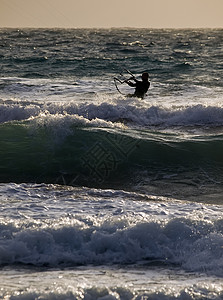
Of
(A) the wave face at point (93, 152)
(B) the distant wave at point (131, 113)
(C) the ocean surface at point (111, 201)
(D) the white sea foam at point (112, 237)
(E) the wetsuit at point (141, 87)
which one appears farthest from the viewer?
(E) the wetsuit at point (141, 87)

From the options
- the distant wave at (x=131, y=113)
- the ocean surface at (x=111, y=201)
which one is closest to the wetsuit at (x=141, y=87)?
the ocean surface at (x=111, y=201)

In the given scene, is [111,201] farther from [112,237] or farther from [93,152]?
[93,152]

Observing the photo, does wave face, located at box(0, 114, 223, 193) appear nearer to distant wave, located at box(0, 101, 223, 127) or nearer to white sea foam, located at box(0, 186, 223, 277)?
white sea foam, located at box(0, 186, 223, 277)

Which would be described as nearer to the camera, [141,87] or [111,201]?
[111,201]

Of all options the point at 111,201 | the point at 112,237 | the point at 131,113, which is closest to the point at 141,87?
the point at 131,113

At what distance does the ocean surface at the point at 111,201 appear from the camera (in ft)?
17.6

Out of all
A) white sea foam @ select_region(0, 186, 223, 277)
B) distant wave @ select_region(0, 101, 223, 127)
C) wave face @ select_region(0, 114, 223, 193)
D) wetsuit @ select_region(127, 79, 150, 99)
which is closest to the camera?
white sea foam @ select_region(0, 186, 223, 277)

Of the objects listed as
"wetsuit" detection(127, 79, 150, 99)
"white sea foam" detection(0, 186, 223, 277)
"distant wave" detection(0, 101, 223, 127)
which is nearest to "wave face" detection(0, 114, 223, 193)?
"white sea foam" detection(0, 186, 223, 277)

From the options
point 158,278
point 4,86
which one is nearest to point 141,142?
point 158,278

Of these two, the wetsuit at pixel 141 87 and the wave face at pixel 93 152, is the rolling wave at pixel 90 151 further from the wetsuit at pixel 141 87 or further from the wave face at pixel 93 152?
the wetsuit at pixel 141 87

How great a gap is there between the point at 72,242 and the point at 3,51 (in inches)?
1416

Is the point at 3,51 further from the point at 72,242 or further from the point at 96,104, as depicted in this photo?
the point at 72,242

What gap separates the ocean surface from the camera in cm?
535

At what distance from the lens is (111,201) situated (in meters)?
8.06
